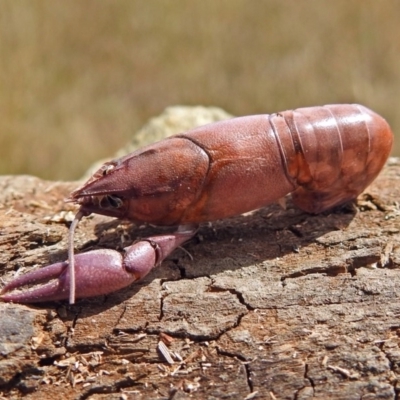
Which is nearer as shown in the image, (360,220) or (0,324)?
(0,324)

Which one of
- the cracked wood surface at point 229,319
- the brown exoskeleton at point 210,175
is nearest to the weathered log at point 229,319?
the cracked wood surface at point 229,319

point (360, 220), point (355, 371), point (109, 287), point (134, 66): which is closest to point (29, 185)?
point (109, 287)

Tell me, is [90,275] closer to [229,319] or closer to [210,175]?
[229,319]

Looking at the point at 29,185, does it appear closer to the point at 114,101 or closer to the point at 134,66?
the point at 114,101

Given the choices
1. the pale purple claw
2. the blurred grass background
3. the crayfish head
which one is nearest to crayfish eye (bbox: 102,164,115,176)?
the crayfish head

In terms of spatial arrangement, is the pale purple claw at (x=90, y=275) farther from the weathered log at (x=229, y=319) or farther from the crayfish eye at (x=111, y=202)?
the crayfish eye at (x=111, y=202)

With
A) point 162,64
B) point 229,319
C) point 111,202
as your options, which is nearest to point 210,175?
point 111,202
